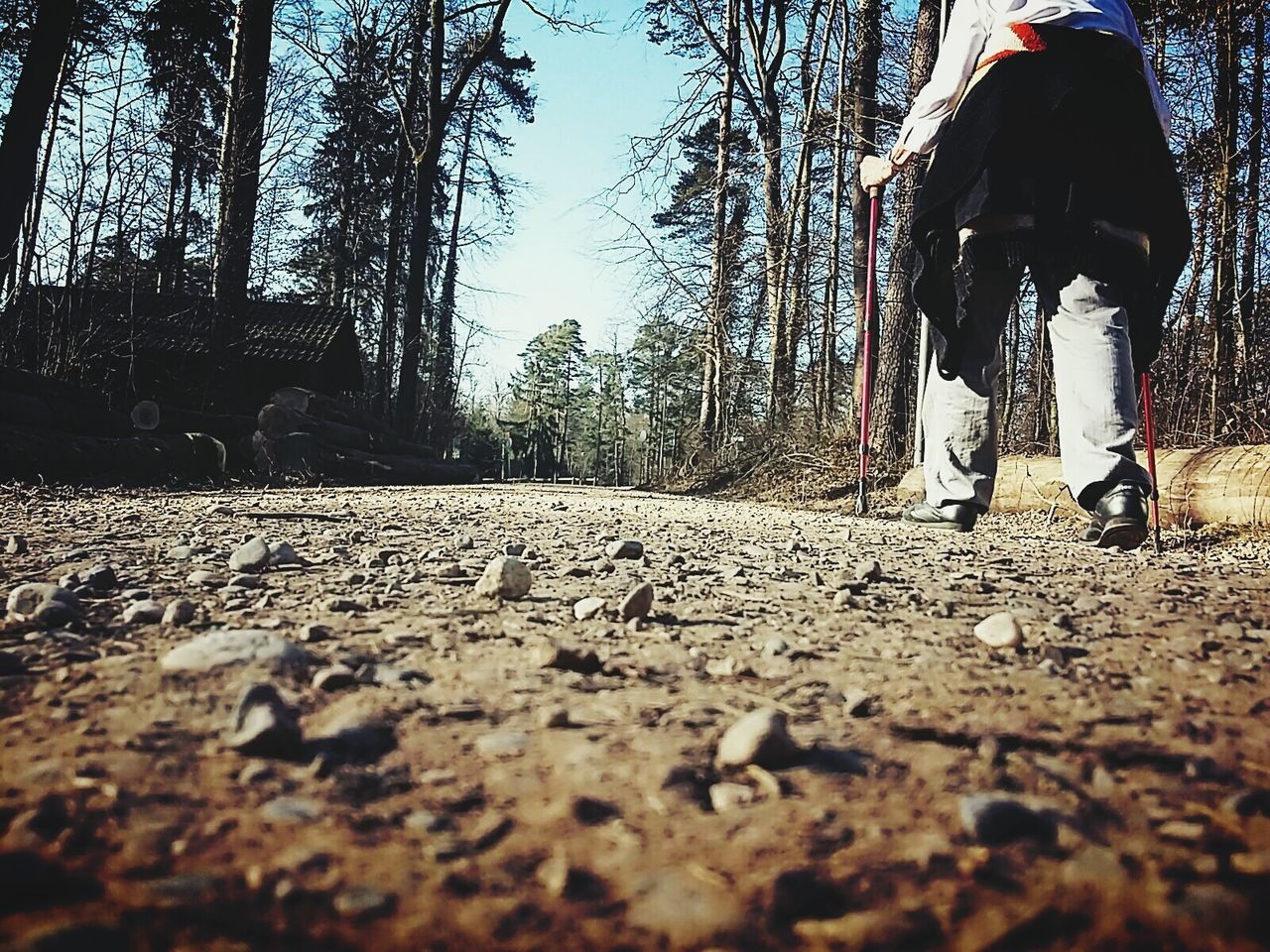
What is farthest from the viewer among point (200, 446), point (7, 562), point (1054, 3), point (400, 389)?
point (400, 389)

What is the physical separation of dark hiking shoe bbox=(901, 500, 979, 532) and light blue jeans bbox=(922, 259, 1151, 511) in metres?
0.11

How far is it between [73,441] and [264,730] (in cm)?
670

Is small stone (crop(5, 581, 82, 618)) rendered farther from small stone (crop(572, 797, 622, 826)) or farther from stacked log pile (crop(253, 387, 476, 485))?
stacked log pile (crop(253, 387, 476, 485))

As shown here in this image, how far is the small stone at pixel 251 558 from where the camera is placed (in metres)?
2.15

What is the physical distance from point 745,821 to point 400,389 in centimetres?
1814

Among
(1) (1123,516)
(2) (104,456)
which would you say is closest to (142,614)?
(1) (1123,516)

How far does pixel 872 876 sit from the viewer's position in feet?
2.37

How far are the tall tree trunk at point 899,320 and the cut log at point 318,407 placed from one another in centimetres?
786

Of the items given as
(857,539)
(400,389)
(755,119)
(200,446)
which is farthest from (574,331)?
(857,539)

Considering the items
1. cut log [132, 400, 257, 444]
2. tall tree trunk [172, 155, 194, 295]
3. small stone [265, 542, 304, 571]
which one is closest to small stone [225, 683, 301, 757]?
small stone [265, 542, 304, 571]

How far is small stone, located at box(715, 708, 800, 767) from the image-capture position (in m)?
0.95

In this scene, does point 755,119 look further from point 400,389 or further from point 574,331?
point 574,331

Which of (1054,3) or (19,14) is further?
(19,14)

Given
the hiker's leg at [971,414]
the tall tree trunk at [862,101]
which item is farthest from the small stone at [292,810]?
Answer: the tall tree trunk at [862,101]
